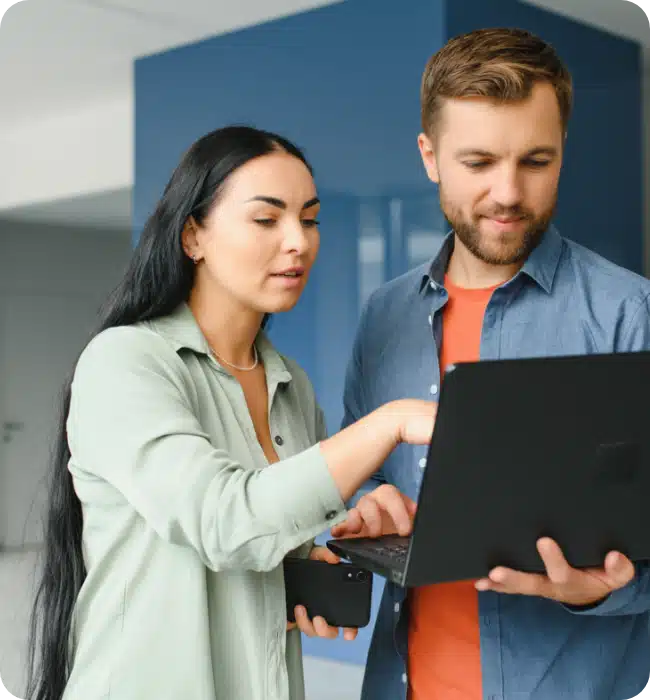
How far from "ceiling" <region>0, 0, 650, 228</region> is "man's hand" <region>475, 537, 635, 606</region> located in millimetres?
4099

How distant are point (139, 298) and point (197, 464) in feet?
1.15

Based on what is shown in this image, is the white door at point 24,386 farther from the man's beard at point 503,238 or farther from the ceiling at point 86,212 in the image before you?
the man's beard at point 503,238

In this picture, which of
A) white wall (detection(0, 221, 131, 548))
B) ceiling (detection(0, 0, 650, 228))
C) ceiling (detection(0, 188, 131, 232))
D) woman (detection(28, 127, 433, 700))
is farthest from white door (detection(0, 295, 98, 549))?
woman (detection(28, 127, 433, 700))

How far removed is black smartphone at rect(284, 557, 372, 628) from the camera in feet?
4.76

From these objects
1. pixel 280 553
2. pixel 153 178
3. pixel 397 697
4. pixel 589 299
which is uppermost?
pixel 153 178

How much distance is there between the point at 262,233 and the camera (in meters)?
1.45

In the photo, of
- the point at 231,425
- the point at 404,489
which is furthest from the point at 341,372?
the point at 231,425

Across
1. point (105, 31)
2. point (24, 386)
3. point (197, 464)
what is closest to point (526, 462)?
point (197, 464)

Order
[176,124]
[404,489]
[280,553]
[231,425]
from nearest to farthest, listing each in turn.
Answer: [280,553], [231,425], [404,489], [176,124]

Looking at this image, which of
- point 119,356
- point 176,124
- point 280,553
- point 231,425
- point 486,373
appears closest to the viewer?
point 486,373

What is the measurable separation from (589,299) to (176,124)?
448 cm

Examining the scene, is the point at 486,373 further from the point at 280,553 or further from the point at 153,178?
the point at 153,178

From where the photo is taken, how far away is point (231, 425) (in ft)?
4.82

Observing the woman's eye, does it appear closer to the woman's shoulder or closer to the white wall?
the woman's shoulder
